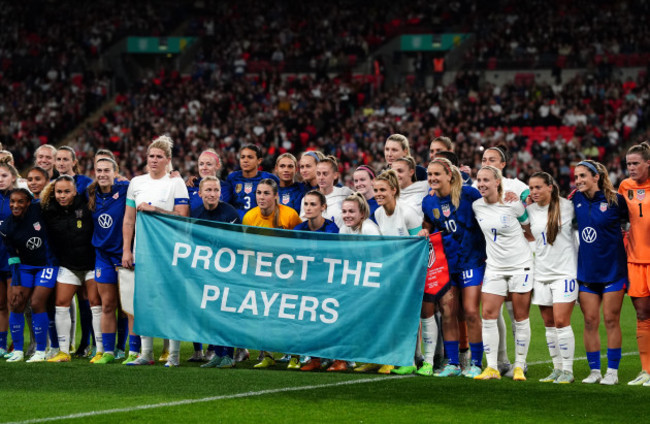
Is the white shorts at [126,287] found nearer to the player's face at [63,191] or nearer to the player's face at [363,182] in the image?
the player's face at [63,191]

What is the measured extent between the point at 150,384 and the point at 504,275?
318 centimetres

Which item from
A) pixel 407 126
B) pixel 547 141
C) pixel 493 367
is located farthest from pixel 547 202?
pixel 407 126

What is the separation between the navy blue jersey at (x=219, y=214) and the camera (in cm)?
Answer: 945

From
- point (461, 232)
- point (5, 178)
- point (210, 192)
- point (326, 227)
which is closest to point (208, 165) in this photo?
point (210, 192)

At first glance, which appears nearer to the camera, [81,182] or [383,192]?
[383,192]

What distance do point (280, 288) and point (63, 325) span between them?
7.85 ft

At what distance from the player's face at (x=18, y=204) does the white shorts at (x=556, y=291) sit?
200 inches

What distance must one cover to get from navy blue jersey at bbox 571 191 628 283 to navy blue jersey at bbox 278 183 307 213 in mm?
2925

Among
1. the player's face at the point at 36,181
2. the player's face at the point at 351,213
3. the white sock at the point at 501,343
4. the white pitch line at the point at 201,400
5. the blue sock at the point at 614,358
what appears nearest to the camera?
the white pitch line at the point at 201,400

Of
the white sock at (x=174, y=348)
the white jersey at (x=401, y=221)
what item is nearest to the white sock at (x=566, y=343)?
the white jersey at (x=401, y=221)

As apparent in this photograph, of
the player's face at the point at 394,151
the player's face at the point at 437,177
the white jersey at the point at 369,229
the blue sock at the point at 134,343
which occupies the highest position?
the player's face at the point at 394,151

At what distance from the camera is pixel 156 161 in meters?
9.38

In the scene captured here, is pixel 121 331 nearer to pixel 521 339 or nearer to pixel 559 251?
pixel 521 339

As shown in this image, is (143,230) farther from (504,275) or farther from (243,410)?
(504,275)
